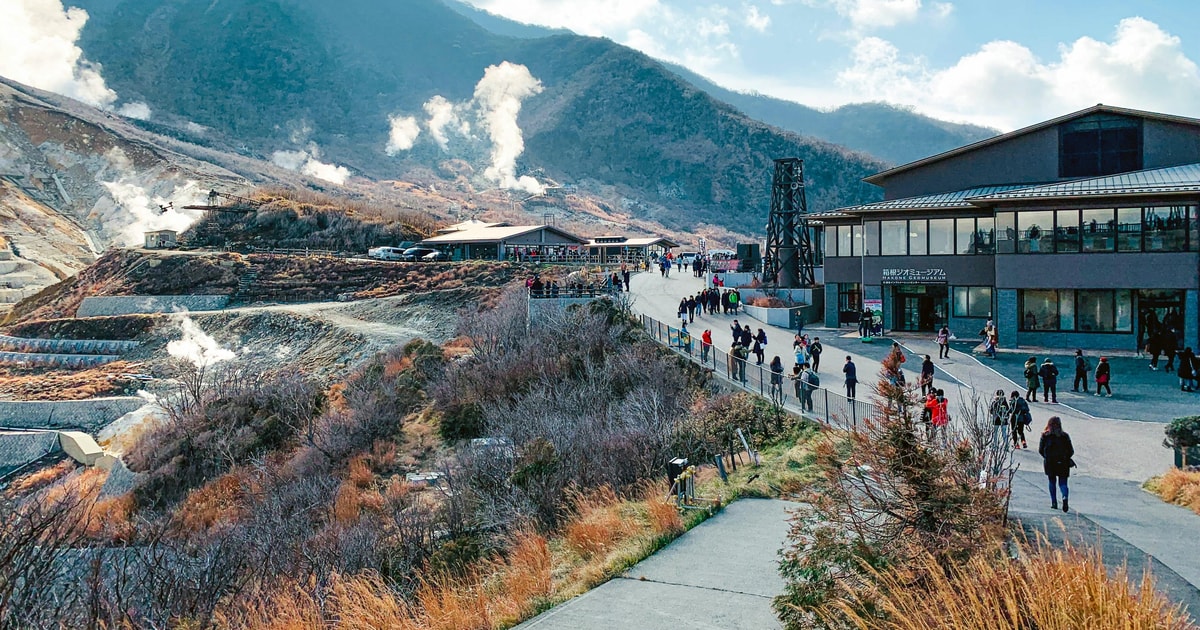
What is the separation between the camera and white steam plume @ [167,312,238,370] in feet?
152

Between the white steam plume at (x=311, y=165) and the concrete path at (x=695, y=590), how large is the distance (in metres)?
157

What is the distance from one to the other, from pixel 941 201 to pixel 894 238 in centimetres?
228

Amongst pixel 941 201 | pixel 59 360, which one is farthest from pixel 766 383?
pixel 59 360

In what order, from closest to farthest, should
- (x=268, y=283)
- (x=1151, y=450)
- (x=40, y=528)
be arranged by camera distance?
(x=40, y=528) → (x=1151, y=450) → (x=268, y=283)

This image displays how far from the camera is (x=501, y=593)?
10.2 meters

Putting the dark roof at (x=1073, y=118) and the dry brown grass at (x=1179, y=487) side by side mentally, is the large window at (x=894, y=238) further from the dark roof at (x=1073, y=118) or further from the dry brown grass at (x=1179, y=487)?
the dry brown grass at (x=1179, y=487)

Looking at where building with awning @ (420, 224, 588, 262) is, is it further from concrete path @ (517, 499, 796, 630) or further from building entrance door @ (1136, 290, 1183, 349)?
concrete path @ (517, 499, 796, 630)

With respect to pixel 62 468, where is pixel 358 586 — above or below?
above

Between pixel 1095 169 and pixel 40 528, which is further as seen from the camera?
pixel 1095 169

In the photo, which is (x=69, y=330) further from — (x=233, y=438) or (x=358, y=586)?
(x=358, y=586)

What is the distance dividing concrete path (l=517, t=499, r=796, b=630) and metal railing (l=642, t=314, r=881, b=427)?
4.65 metres

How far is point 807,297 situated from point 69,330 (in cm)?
4435

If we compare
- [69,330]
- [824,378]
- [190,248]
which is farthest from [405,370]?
[190,248]

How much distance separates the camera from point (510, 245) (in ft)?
222
